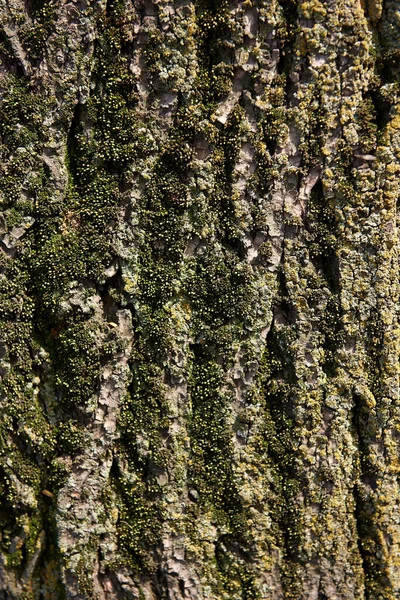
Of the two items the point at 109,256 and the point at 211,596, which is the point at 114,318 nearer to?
the point at 109,256

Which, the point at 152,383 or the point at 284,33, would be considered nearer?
the point at 284,33

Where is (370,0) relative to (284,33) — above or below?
above

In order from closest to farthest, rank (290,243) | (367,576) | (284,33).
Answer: (284,33) < (290,243) < (367,576)

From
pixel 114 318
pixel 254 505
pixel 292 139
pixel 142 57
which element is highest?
pixel 142 57

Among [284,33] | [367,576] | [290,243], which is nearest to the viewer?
[284,33]

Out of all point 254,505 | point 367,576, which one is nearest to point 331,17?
point 254,505

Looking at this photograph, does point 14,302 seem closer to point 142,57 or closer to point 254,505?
point 142,57
